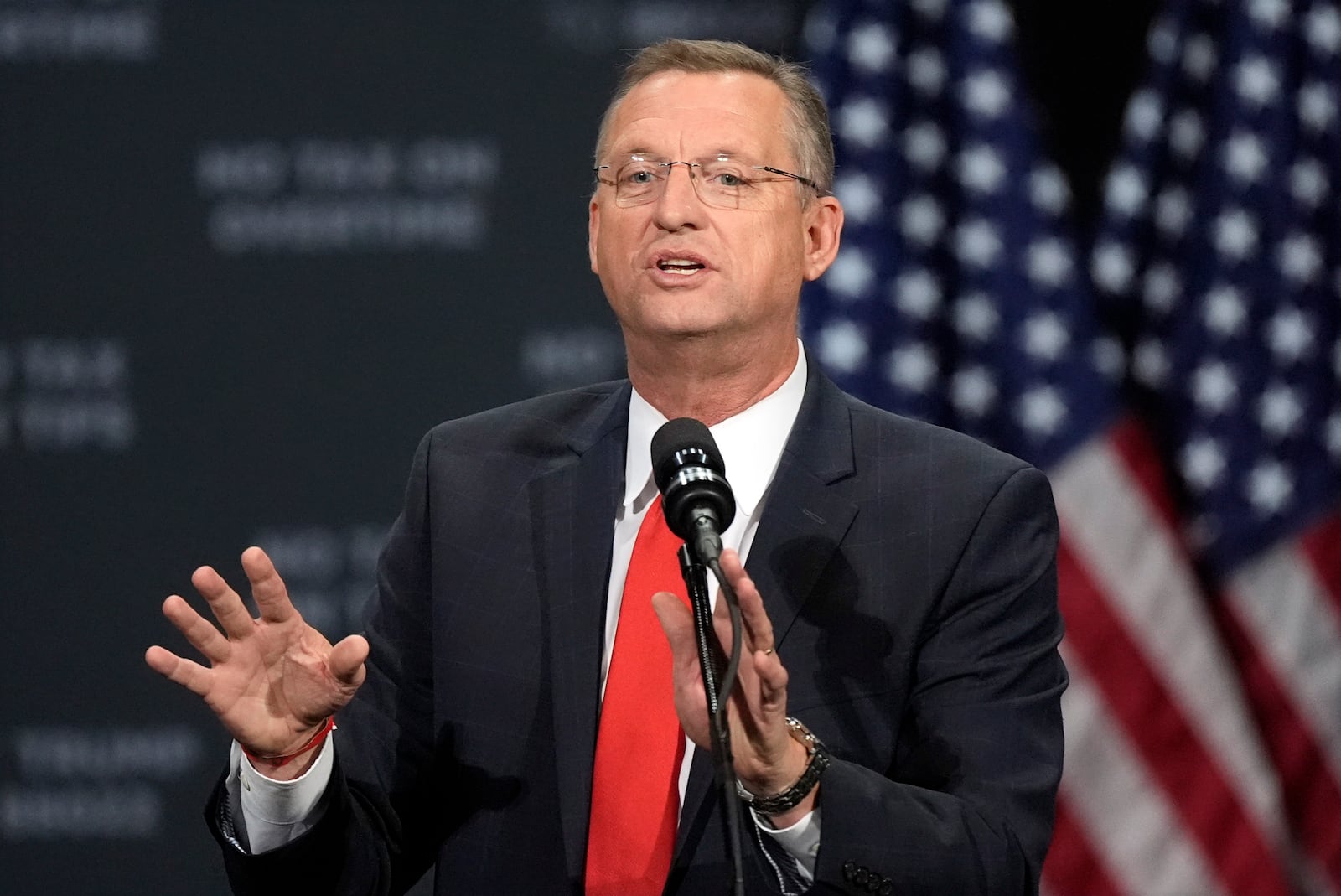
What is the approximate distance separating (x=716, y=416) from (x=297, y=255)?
188cm

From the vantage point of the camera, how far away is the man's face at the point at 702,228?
2094 mm

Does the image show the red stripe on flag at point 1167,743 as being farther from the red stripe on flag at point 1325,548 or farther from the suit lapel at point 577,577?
the suit lapel at point 577,577

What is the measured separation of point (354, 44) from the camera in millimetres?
3738

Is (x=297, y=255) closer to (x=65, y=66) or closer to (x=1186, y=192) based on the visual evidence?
(x=65, y=66)

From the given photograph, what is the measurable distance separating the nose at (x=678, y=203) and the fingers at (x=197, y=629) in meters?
0.80

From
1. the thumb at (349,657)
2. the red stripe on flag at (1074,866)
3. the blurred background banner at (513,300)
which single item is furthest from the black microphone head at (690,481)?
the red stripe on flag at (1074,866)

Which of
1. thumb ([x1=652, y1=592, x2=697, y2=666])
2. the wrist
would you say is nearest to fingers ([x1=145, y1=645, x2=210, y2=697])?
the wrist

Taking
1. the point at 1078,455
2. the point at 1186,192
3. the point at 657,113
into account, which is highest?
the point at 657,113

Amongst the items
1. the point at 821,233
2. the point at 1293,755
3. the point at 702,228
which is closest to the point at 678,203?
the point at 702,228

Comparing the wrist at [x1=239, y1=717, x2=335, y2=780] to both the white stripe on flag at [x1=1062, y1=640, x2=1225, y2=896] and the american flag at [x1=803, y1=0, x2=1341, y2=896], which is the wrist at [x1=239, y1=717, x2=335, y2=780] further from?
the white stripe on flag at [x1=1062, y1=640, x2=1225, y2=896]

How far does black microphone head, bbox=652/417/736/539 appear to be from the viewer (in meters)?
1.53

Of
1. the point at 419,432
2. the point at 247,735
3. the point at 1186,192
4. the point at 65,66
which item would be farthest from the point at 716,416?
the point at 65,66

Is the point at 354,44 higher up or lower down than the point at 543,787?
higher up

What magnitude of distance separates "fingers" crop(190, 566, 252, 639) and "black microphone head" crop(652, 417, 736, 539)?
51cm
